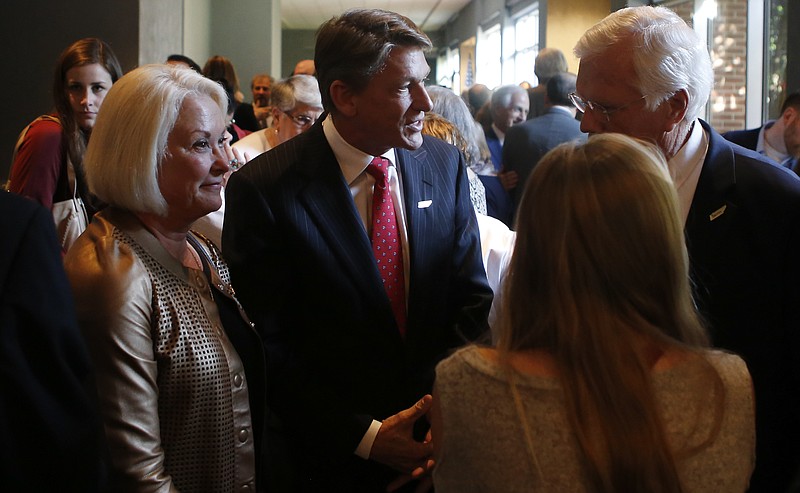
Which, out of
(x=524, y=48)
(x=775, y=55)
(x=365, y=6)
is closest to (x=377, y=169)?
(x=775, y=55)

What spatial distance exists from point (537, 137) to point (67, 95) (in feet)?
7.94

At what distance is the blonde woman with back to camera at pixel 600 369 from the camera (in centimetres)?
125

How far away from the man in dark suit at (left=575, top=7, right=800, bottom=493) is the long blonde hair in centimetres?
70

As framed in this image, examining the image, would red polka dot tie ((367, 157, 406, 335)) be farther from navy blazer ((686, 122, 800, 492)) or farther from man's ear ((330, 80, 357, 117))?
navy blazer ((686, 122, 800, 492))

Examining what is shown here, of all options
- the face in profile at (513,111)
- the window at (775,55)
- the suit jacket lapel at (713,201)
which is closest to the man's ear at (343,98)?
the suit jacket lapel at (713,201)

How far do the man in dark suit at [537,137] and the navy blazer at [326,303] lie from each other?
8.11 ft

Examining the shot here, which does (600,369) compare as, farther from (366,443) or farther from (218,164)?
(218,164)

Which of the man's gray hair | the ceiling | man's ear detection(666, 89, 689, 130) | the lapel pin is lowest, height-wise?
the lapel pin

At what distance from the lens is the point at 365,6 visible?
2009cm

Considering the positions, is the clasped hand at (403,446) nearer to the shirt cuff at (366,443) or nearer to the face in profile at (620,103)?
the shirt cuff at (366,443)

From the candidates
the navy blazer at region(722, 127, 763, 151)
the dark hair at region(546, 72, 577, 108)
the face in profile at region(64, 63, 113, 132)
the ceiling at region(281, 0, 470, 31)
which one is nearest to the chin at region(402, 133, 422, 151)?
the face in profile at region(64, 63, 113, 132)

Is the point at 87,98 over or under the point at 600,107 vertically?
over

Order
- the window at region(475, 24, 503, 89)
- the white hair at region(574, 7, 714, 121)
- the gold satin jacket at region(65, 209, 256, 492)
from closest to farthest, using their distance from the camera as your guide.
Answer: the gold satin jacket at region(65, 209, 256, 492) → the white hair at region(574, 7, 714, 121) → the window at region(475, 24, 503, 89)

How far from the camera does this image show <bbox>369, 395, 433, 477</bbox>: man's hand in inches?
80.5
